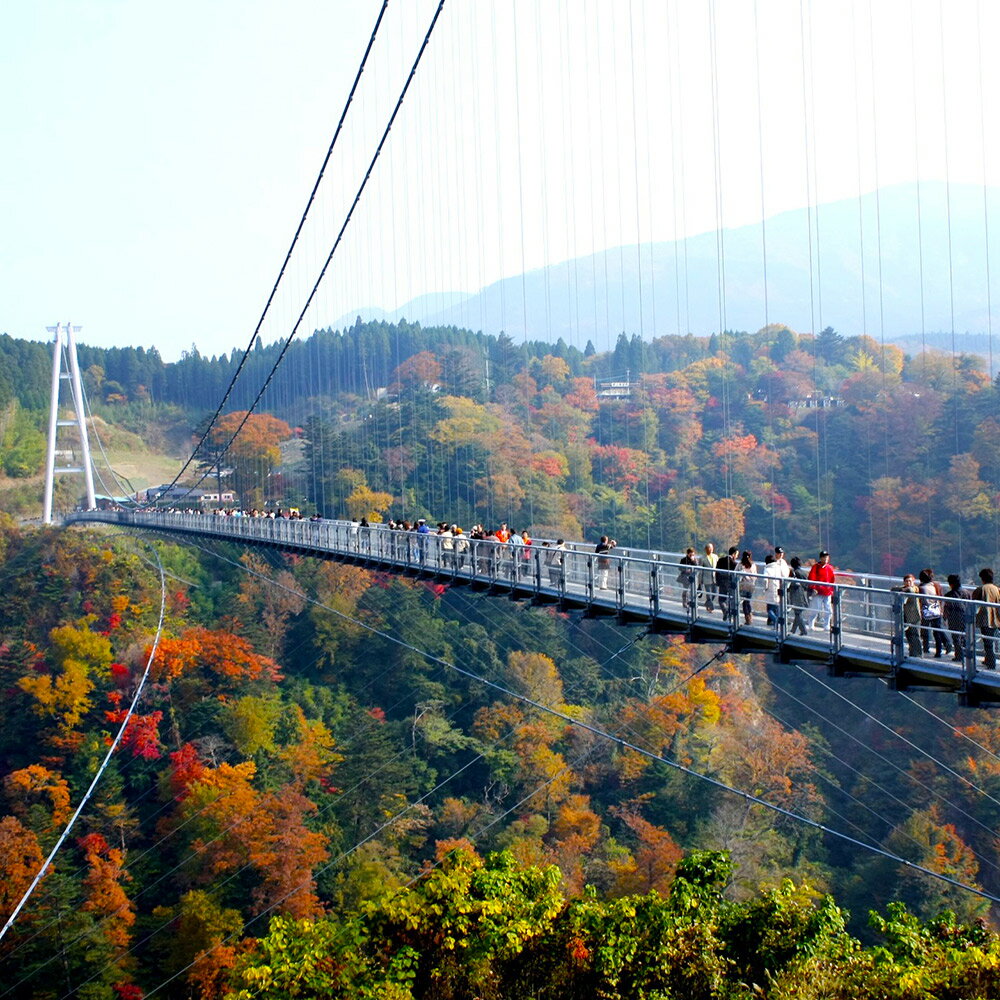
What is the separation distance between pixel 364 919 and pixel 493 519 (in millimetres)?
28082

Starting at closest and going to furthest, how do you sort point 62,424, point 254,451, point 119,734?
point 119,734 < point 254,451 < point 62,424

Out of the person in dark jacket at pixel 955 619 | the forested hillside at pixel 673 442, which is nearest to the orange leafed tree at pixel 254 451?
the forested hillside at pixel 673 442

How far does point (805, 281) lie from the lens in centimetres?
8175

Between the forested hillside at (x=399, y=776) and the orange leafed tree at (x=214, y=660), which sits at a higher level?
the orange leafed tree at (x=214, y=660)

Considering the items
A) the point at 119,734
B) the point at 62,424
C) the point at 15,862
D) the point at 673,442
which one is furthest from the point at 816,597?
the point at 62,424

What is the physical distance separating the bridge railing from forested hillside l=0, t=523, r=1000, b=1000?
3878 millimetres

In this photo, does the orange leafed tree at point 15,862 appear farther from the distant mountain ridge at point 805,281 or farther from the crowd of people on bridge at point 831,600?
the crowd of people on bridge at point 831,600

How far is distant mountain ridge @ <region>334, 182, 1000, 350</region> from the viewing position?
2306 inches

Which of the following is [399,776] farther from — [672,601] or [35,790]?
[672,601]

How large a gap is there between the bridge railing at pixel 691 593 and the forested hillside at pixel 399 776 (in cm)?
388

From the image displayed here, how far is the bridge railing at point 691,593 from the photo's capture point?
9.10m

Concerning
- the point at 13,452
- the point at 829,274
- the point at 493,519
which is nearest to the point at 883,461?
the point at 493,519

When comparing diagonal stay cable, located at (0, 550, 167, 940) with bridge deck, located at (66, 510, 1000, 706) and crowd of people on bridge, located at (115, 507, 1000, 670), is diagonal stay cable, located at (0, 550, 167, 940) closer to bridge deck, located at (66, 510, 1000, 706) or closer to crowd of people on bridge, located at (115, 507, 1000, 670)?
bridge deck, located at (66, 510, 1000, 706)

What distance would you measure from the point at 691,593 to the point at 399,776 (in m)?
26.4
